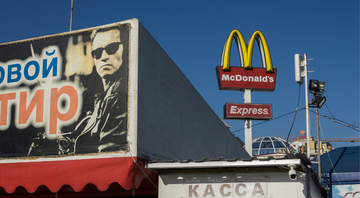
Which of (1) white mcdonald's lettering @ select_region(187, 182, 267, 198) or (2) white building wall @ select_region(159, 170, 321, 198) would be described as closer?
(2) white building wall @ select_region(159, 170, 321, 198)

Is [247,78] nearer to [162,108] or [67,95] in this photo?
[162,108]

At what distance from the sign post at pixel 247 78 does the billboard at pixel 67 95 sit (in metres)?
15.1

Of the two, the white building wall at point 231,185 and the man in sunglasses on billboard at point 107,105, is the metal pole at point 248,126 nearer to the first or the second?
the man in sunglasses on billboard at point 107,105

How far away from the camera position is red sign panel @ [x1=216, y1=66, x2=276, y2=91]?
78.7 feet

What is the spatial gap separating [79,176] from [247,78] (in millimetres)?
17277

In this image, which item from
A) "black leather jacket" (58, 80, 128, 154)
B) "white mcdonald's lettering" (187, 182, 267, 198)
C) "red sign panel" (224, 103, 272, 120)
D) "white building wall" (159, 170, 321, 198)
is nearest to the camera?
"white building wall" (159, 170, 321, 198)

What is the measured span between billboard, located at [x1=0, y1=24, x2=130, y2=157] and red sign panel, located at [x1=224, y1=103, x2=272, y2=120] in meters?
15.5

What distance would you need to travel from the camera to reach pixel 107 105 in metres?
9.05

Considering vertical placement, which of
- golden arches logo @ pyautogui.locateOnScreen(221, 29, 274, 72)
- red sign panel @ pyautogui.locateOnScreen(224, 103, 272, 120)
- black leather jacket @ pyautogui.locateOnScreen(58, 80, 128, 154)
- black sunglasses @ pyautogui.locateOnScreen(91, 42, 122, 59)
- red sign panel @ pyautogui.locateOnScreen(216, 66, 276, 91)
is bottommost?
black leather jacket @ pyautogui.locateOnScreen(58, 80, 128, 154)

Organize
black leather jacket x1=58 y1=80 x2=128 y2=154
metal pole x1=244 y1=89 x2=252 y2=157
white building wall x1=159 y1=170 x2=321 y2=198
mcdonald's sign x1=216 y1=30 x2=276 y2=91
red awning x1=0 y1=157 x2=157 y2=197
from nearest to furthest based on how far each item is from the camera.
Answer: white building wall x1=159 y1=170 x2=321 y2=198
red awning x1=0 y1=157 x2=157 y2=197
black leather jacket x1=58 y1=80 x2=128 y2=154
mcdonald's sign x1=216 y1=30 x2=276 y2=91
metal pole x1=244 y1=89 x2=252 y2=157

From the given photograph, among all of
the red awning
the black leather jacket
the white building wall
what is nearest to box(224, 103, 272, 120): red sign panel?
the red awning

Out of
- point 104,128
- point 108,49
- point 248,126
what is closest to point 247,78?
point 248,126

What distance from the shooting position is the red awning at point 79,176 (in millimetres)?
8188

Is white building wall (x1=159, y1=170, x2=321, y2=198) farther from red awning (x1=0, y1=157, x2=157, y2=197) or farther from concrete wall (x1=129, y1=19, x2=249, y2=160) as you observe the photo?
concrete wall (x1=129, y1=19, x2=249, y2=160)
